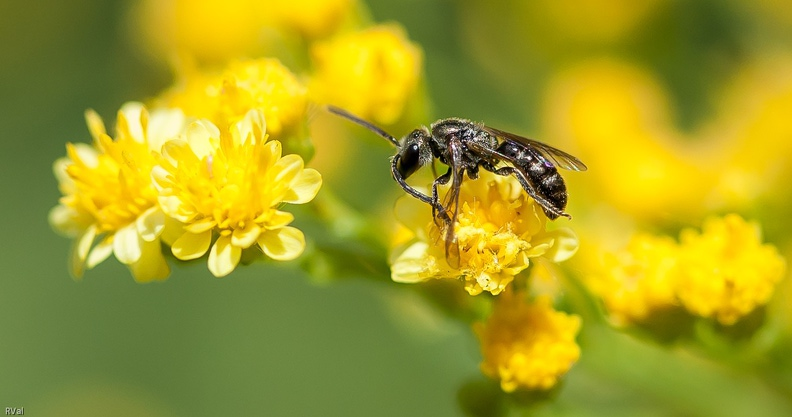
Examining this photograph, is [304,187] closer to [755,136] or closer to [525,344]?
[525,344]

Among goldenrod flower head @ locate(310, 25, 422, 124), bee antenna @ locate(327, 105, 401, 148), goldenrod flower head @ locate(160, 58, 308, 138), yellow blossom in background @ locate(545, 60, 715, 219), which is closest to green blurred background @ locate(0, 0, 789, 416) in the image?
→ yellow blossom in background @ locate(545, 60, 715, 219)

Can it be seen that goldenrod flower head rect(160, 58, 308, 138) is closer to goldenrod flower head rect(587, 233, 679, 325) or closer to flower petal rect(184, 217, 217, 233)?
flower petal rect(184, 217, 217, 233)

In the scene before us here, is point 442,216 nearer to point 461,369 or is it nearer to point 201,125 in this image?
point 201,125

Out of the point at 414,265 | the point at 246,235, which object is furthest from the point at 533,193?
the point at 246,235

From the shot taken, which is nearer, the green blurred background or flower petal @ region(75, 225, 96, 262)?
flower petal @ region(75, 225, 96, 262)

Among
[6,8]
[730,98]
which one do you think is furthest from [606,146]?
[6,8]

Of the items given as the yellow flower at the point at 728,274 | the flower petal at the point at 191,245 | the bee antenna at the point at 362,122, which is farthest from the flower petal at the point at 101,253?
the yellow flower at the point at 728,274
